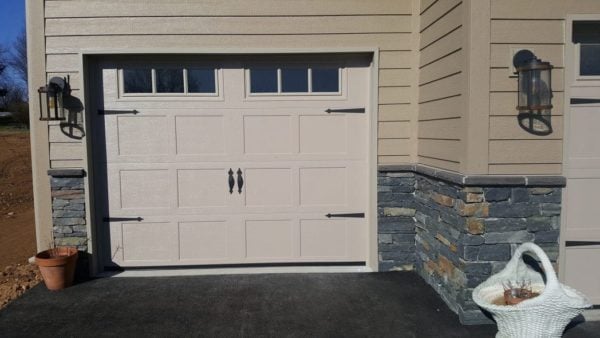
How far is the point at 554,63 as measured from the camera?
10.7 feet

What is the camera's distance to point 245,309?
3635mm

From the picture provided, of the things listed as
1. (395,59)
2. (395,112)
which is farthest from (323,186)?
(395,59)

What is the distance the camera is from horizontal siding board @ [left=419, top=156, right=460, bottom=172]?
345cm

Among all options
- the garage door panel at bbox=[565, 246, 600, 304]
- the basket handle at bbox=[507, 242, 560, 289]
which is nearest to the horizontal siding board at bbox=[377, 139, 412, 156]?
the basket handle at bbox=[507, 242, 560, 289]

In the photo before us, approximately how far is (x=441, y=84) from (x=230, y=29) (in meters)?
1.89

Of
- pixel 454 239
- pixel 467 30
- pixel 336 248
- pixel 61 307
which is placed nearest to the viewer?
pixel 467 30

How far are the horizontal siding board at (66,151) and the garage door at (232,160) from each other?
0.57 ft

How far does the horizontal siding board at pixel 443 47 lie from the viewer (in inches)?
133

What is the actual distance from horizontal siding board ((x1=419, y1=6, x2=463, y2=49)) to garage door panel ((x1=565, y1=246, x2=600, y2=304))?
5.94 feet

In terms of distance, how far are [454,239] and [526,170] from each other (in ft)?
2.25

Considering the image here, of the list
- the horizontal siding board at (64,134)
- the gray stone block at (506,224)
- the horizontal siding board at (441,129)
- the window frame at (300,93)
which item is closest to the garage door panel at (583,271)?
the gray stone block at (506,224)

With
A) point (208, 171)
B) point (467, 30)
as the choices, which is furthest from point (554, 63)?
point (208, 171)

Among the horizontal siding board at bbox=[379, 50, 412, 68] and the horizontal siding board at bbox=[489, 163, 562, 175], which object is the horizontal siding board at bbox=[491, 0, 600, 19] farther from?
the horizontal siding board at bbox=[379, 50, 412, 68]

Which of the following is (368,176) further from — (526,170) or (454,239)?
(526,170)
